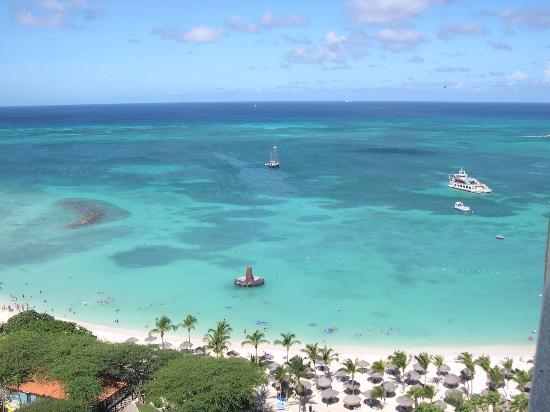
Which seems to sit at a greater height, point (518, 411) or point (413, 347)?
point (518, 411)

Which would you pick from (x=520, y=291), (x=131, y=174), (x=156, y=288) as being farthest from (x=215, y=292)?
(x=131, y=174)

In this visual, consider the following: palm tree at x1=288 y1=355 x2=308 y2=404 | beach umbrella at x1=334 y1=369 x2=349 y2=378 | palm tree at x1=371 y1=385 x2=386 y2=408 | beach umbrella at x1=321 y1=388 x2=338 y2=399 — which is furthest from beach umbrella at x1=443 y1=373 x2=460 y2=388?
palm tree at x1=288 y1=355 x2=308 y2=404

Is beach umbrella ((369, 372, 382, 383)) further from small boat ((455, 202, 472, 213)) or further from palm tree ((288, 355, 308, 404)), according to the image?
small boat ((455, 202, 472, 213))

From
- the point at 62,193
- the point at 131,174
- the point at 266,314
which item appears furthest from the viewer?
the point at 131,174

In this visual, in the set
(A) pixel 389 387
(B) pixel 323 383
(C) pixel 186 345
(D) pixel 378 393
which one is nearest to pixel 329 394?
(B) pixel 323 383

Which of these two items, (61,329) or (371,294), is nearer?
(61,329)

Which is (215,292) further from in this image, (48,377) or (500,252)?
(500,252)
